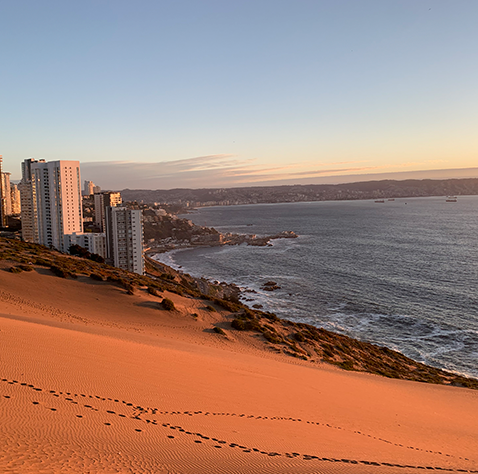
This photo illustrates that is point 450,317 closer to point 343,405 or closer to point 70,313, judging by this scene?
point 343,405

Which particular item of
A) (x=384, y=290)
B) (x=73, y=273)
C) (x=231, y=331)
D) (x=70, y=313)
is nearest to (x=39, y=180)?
(x=73, y=273)

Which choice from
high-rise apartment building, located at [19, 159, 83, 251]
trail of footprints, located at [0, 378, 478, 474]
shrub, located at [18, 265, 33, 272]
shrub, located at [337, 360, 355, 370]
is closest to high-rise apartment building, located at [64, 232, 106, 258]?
high-rise apartment building, located at [19, 159, 83, 251]

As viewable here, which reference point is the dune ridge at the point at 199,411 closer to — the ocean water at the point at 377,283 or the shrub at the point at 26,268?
the shrub at the point at 26,268

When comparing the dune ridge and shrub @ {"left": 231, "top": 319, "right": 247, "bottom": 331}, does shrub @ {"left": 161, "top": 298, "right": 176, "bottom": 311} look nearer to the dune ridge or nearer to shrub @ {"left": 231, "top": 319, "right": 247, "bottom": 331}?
shrub @ {"left": 231, "top": 319, "right": 247, "bottom": 331}

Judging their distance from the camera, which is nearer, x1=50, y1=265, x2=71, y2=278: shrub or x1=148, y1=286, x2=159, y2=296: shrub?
x1=50, y1=265, x2=71, y2=278: shrub

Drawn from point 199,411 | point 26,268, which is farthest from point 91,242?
point 199,411

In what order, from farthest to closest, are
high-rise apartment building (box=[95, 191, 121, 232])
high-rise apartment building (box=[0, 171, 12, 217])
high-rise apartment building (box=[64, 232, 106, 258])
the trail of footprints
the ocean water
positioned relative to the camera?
high-rise apartment building (box=[0, 171, 12, 217]) → high-rise apartment building (box=[95, 191, 121, 232]) → high-rise apartment building (box=[64, 232, 106, 258]) → the ocean water → the trail of footprints
